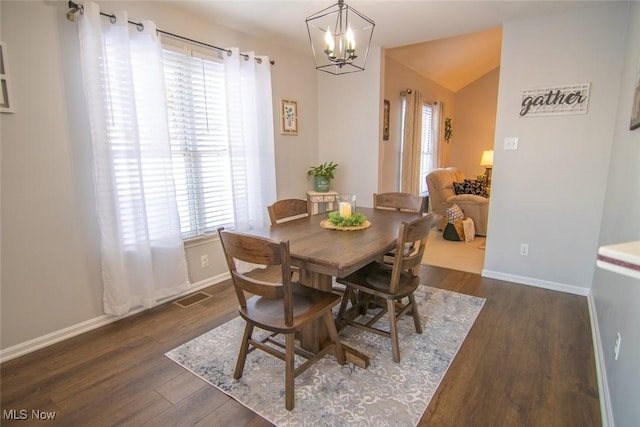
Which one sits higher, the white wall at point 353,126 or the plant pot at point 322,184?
the white wall at point 353,126

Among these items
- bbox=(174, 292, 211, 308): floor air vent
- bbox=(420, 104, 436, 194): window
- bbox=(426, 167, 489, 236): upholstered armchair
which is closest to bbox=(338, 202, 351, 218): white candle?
bbox=(174, 292, 211, 308): floor air vent

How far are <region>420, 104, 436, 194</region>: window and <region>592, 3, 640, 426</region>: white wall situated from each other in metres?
3.61

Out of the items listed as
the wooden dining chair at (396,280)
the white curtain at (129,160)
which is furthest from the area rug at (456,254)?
the white curtain at (129,160)

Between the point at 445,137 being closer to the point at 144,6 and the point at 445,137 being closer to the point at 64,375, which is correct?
the point at 144,6

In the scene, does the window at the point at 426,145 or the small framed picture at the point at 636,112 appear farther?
the window at the point at 426,145

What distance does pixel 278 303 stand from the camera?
5.81ft

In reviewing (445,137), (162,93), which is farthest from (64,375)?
(445,137)

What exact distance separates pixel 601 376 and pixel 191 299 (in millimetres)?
2829

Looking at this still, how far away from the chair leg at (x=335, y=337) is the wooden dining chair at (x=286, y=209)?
2.68 feet

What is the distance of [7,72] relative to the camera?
1.89m

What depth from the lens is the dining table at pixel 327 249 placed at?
158 cm

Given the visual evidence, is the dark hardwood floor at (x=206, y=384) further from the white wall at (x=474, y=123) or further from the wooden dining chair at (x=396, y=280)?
the white wall at (x=474, y=123)

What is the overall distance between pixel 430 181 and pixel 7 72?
15.5ft

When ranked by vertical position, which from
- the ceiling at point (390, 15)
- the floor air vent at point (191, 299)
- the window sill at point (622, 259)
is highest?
the ceiling at point (390, 15)
